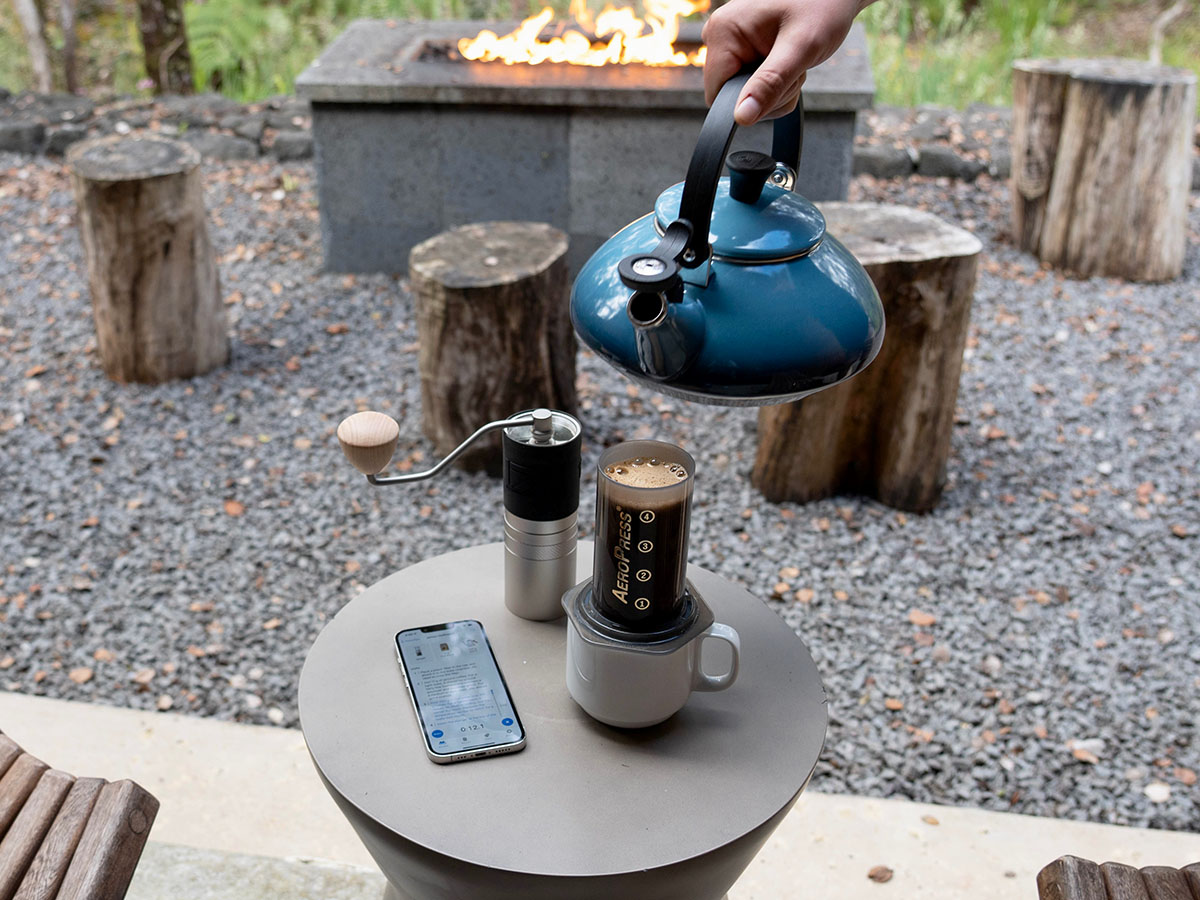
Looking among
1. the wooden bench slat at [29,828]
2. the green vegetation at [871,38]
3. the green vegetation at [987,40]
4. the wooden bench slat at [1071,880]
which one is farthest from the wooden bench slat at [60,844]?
the green vegetation at [987,40]

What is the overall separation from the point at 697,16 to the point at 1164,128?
2.59 meters

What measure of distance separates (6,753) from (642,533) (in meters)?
1.13

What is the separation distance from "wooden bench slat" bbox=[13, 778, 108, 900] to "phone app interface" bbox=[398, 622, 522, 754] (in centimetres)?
53

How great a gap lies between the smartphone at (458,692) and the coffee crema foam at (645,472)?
0.41 m

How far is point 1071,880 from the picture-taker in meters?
1.62

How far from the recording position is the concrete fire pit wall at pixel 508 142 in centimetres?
421

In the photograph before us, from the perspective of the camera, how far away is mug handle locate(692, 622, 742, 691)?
1626mm

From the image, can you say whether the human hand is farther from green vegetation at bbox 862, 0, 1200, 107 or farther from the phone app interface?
green vegetation at bbox 862, 0, 1200, 107

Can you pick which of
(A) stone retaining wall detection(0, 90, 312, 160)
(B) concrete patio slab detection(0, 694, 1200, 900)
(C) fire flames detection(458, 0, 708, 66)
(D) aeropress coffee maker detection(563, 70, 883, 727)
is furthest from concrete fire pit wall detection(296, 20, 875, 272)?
(D) aeropress coffee maker detection(563, 70, 883, 727)

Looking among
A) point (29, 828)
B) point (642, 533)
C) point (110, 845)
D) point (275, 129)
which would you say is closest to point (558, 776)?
point (642, 533)

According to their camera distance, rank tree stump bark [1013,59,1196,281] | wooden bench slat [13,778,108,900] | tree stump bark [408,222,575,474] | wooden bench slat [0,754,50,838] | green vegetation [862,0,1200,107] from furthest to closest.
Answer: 1. green vegetation [862,0,1200,107]
2. tree stump bark [1013,59,1196,281]
3. tree stump bark [408,222,575,474]
4. wooden bench slat [0,754,50,838]
5. wooden bench slat [13,778,108,900]

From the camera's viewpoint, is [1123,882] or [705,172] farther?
[1123,882]

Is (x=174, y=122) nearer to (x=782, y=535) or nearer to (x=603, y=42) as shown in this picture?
(x=603, y=42)

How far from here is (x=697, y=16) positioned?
6.05m
